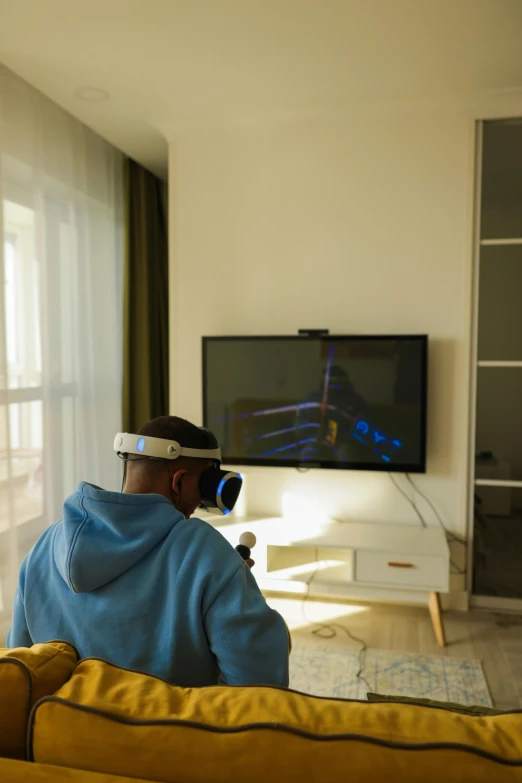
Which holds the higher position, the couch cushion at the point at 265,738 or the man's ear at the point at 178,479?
the man's ear at the point at 178,479

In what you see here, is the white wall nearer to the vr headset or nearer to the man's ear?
the vr headset

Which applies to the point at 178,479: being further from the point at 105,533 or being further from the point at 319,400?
the point at 319,400

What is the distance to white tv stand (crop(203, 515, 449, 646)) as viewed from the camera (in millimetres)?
2975

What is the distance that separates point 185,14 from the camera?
242 centimetres

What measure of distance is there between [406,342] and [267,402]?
813mm

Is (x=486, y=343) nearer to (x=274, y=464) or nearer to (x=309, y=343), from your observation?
(x=309, y=343)

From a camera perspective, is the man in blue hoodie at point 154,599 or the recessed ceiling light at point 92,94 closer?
the man in blue hoodie at point 154,599

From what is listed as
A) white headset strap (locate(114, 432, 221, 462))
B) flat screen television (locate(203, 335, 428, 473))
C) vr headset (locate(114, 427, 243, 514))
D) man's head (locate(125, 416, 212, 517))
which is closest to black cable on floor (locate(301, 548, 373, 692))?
flat screen television (locate(203, 335, 428, 473))

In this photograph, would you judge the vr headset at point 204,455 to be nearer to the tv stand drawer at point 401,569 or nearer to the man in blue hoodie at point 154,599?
the man in blue hoodie at point 154,599

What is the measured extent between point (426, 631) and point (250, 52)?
112 inches

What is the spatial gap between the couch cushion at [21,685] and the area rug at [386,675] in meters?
1.81

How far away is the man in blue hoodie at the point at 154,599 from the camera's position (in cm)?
108

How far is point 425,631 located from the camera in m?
3.07

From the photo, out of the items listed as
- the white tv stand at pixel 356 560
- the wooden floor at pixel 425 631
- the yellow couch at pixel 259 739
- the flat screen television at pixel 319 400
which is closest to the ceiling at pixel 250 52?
the flat screen television at pixel 319 400
